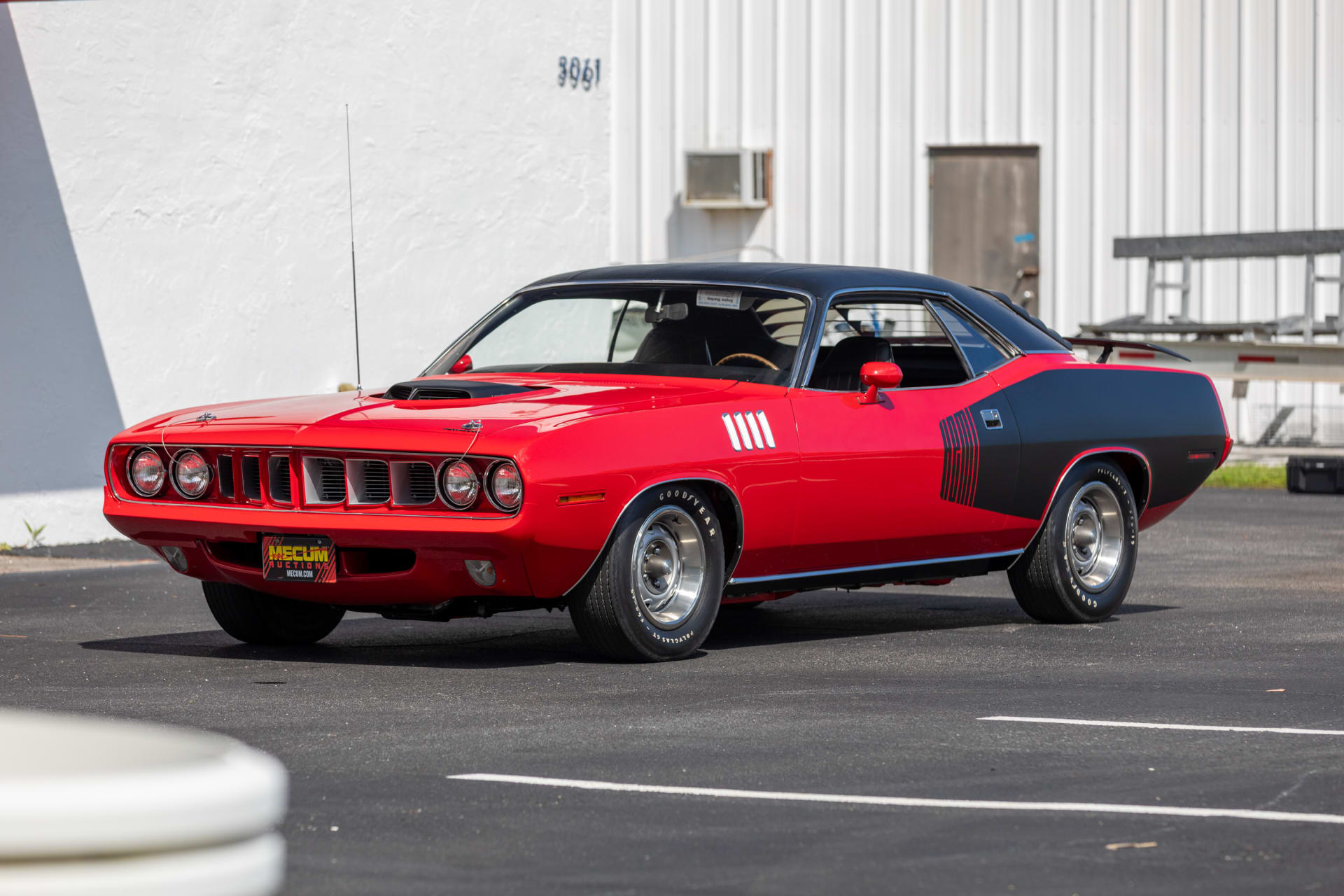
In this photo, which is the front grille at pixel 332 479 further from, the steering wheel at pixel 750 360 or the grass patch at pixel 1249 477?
the grass patch at pixel 1249 477

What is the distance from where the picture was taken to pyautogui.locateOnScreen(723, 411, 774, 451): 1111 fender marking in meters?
7.68

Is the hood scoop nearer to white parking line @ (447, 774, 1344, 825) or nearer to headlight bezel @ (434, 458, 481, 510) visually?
headlight bezel @ (434, 458, 481, 510)

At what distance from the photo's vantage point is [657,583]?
7.54 meters

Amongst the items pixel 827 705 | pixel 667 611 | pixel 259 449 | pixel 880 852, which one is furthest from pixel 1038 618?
pixel 880 852

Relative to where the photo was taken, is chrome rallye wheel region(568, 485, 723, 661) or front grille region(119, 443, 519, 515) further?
chrome rallye wheel region(568, 485, 723, 661)

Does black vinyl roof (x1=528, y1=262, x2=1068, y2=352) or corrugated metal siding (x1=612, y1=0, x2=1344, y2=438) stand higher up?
corrugated metal siding (x1=612, y1=0, x2=1344, y2=438)

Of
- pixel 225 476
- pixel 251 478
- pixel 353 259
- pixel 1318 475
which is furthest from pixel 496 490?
pixel 1318 475

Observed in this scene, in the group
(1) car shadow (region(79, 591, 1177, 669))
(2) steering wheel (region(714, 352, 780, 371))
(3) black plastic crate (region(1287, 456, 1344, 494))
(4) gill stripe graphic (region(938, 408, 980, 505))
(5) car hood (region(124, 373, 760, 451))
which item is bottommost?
(3) black plastic crate (region(1287, 456, 1344, 494))

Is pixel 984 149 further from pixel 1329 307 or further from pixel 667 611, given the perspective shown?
pixel 667 611

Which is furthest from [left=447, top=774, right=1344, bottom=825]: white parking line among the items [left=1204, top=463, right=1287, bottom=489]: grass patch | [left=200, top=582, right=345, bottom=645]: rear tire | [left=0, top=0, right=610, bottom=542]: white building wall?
[left=1204, top=463, right=1287, bottom=489]: grass patch

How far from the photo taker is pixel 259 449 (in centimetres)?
739

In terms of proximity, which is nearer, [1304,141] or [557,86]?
[557,86]

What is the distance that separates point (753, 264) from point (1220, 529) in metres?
6.24

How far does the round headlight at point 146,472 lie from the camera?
7742 mm
